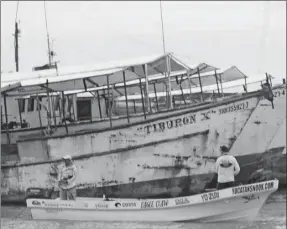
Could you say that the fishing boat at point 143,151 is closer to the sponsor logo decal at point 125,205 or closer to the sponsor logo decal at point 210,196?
the sponsor logo decal at point 125,205

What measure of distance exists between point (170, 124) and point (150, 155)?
1038 millimetres

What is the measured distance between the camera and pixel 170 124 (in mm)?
12562

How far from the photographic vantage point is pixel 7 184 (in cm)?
1345

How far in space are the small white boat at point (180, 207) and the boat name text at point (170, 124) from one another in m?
3.22

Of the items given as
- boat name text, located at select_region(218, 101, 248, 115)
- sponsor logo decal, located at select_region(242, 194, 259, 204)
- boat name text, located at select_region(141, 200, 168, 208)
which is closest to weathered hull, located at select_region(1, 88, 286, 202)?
boat name text, located at select_region(218, 101, 248, 115)

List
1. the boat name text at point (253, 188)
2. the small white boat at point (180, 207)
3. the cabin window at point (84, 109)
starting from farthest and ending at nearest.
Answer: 1. the cabin window at point (84, 109)
2. the small white boat at point (180, 207)
3. the boat name text at point (253, 188)

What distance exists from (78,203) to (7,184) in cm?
452

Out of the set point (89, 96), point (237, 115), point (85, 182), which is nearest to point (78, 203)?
point (85, 182)

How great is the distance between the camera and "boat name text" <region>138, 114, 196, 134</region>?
12531mm

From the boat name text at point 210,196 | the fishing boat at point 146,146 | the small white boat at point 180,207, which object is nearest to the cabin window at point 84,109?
the fishing boat at point 146,146

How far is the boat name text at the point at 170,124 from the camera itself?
493 inches

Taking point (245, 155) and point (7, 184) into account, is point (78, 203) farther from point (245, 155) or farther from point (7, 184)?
point (245, 155)

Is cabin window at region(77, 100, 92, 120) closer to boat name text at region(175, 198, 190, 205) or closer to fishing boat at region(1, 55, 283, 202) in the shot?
fishing boat at region(1, 55, 283, 202)

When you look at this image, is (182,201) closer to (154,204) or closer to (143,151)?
(154,204)
